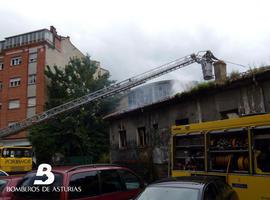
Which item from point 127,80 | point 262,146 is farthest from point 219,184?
point 127,80

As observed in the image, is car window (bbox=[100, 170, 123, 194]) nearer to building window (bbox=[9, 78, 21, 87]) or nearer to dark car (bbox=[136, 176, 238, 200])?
dark car (bbox=[136, 176, 238, 200])

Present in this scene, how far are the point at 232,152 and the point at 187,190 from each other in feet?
9.57

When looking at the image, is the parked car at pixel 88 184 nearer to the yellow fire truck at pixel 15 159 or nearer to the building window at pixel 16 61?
the yellow fire truck at pixel 15 159

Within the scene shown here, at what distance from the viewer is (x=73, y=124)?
3359 centimetres

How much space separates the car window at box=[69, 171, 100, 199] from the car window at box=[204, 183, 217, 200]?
2.27 m

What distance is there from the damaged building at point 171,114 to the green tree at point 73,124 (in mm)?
11401

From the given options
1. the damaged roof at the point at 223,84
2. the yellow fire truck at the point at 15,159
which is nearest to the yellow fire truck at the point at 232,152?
the damaged roof at the point at 223,84

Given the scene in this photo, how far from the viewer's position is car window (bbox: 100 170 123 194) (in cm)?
715

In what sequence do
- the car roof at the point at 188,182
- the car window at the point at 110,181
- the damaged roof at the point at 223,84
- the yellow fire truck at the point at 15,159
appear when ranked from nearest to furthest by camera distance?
the car roof at the point at 188,182 → the car window at the point at 110,181 → the damaged roof at the point at 223,84 → the yellow fire truck at the point at 15,159

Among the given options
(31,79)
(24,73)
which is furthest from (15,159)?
(24,73)

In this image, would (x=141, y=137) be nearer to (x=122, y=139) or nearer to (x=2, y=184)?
(x=122, y=139)

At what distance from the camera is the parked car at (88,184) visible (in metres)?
6.47

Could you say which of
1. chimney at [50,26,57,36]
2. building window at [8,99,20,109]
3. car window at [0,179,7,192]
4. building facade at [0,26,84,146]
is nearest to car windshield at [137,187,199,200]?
car window at [0,179,7,192]

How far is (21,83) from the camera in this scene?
41.4 metres
